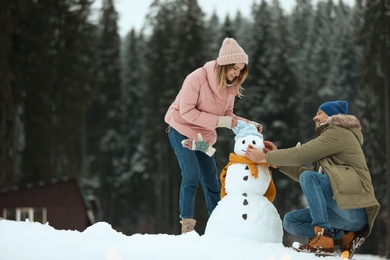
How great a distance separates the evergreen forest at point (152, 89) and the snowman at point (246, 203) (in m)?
17.0

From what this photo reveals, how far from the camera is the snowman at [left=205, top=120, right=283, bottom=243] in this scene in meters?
4.94

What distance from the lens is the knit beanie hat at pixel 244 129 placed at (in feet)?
18.0

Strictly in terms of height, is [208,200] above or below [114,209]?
above

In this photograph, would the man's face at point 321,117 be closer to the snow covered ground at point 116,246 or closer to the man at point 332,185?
the man at point 332,185

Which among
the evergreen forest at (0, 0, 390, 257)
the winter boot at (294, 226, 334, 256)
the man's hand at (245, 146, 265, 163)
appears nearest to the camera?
the winter boot at (294, 226, 334, 256)

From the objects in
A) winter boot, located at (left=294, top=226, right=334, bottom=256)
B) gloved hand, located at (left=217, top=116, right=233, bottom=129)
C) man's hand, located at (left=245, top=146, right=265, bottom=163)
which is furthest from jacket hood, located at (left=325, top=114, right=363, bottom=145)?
gloved hand, located at (left=217, top=116, right=233, bottom=129)

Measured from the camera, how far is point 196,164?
19.1 ft

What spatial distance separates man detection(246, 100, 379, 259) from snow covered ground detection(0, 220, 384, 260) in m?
0.37

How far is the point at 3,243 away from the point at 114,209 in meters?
37.0

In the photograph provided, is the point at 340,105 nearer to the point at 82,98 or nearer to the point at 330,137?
the point at 330,137

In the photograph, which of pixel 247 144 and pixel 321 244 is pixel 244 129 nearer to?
pixel 247 144

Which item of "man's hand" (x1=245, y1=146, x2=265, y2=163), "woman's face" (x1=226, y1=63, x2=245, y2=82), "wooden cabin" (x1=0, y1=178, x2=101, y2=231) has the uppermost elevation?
"woman's face" (x1=226, y1=63, x2=245, y2=82)

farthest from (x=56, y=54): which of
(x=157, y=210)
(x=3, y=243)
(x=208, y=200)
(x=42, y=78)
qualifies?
(x=3, y=243)

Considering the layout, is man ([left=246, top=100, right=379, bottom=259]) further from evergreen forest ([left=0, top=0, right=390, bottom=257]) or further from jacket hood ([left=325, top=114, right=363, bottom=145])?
evergreen forest ([left=0, top=0, right=390, bottom=257])
